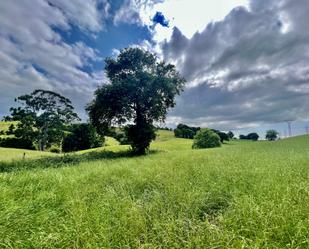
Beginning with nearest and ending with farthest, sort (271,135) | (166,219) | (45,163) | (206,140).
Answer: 1. (166,219)
2. (45,163)
3. (206,140)
4. (271,135)

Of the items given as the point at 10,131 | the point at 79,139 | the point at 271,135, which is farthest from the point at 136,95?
the point at 271,135

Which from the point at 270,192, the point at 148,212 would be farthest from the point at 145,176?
the point at 270,192

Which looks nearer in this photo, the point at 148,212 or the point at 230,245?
the point at 230,245

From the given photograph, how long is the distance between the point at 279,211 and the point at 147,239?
240cm

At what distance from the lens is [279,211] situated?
4.41m

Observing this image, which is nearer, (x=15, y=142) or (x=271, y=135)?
(x=15, y=142)

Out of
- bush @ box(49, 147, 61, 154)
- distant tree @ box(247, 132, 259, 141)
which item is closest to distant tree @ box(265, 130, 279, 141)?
distant tree @ box(247, 132, 259, 141)

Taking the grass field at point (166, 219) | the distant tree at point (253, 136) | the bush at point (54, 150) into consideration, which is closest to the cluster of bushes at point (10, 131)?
the bush at point (54, 150)

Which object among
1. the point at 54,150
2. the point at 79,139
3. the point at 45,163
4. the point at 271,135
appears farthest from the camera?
the point at 271,135

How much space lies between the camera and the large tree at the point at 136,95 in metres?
27.4

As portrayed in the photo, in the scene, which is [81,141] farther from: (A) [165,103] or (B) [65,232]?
(B) [65,232]

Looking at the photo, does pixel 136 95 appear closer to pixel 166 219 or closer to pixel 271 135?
pixel 166 219

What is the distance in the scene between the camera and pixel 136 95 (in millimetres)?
27750

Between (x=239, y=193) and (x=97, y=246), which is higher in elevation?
(x=239, y=193)
